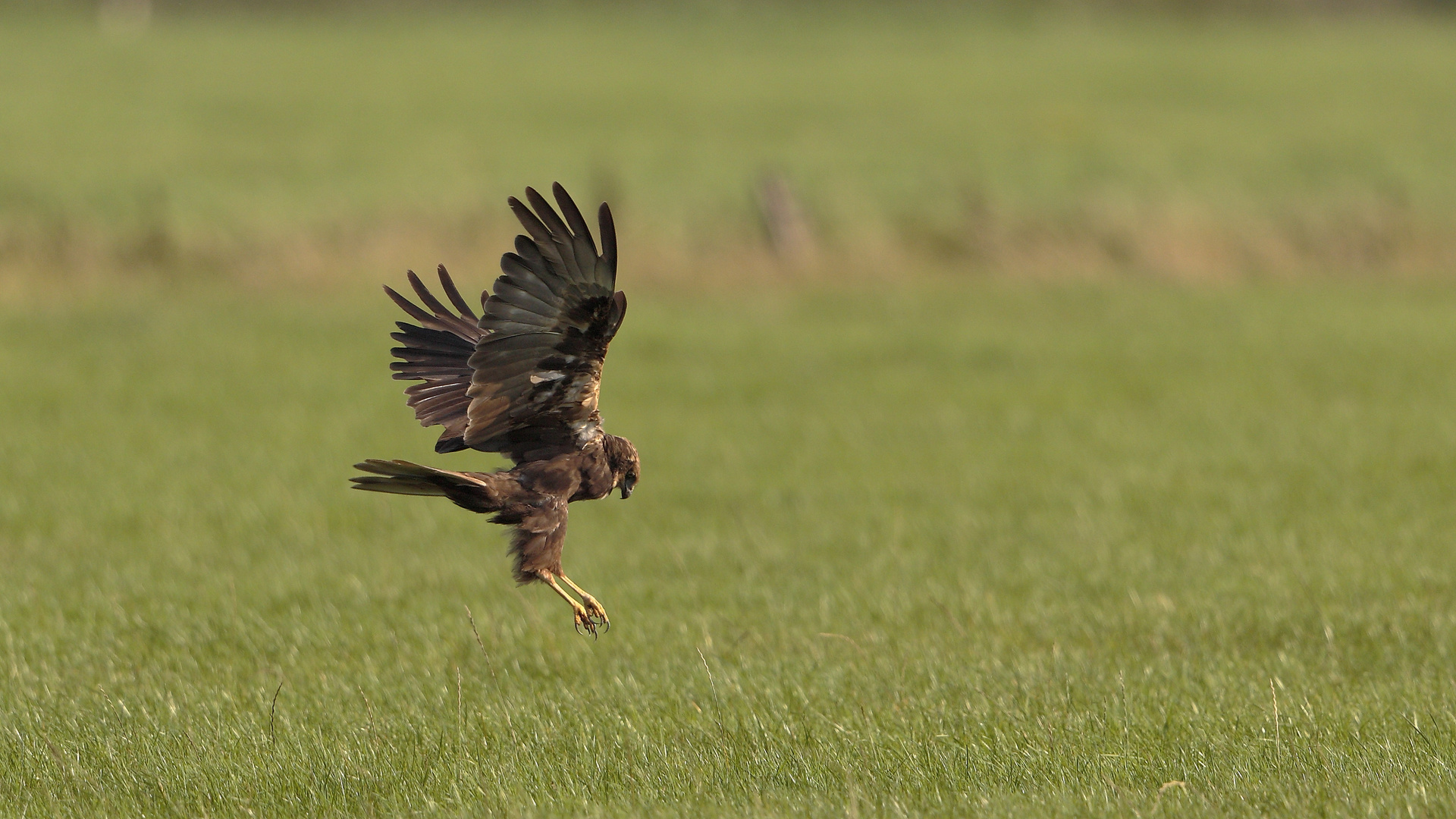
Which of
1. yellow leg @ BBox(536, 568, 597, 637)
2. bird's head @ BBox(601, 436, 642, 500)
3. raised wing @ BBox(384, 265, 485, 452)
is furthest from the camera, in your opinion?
raised wing @ BBox(384, 265, 485, 452)

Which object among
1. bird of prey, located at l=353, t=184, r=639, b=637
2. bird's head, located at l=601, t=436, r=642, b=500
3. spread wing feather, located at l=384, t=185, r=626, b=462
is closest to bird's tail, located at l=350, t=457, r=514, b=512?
bird of prey, located at l=353, t=184, r=639, b=637

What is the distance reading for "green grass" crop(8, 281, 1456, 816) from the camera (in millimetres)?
5676

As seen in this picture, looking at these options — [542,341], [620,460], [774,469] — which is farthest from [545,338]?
[774,469]

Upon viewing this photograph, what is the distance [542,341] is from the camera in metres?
5.31

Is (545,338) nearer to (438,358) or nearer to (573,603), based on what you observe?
(573,603)

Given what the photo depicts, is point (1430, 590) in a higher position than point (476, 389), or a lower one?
lower

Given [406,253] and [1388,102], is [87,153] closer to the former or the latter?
[406,253]

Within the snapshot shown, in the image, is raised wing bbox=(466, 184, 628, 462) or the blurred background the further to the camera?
the blurred background

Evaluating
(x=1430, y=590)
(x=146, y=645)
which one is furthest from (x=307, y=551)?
(x=1430, y=590)

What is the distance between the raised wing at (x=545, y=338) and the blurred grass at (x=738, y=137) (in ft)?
51.9

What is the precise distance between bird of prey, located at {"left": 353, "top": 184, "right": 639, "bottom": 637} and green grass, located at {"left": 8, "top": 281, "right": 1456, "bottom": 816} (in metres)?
0.93

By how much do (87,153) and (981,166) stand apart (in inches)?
631

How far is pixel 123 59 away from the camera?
43031 millimetres

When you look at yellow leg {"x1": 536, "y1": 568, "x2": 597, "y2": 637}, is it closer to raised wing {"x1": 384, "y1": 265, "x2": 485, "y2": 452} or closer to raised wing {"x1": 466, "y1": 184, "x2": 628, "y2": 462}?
raised wing {"x1": 466, "y1": 184, "x2": 628, "y2": 462}
